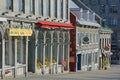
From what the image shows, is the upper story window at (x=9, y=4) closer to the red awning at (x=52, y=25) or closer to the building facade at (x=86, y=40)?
the red awning at (x=52, y=25)

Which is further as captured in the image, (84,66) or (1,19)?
(84,66)

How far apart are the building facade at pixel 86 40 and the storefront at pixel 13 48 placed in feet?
63.6

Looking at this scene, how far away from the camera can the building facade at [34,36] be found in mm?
32219

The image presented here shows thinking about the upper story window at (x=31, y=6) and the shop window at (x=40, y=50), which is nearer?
the upper story window at (x=31, y=6)

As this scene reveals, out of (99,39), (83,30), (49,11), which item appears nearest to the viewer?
(49,11)

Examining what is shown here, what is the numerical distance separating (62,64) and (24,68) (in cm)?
1188

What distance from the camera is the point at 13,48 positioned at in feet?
110

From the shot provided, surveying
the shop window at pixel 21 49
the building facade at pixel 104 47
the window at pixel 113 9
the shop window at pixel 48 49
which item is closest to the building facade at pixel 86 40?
the building facade at pixel 104 47

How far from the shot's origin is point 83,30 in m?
58.9

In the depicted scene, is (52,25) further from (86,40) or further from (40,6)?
(86,40)

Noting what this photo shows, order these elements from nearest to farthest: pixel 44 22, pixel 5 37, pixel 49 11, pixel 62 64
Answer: pixel 5 37 → pixel 44 22 → pixel 49 11 → pixel 62 64

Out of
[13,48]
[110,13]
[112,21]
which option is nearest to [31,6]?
[13,48]

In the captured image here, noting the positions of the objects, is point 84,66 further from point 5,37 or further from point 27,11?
point 5,37

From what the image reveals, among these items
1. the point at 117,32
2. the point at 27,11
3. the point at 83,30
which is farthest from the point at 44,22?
the point at 117,32
